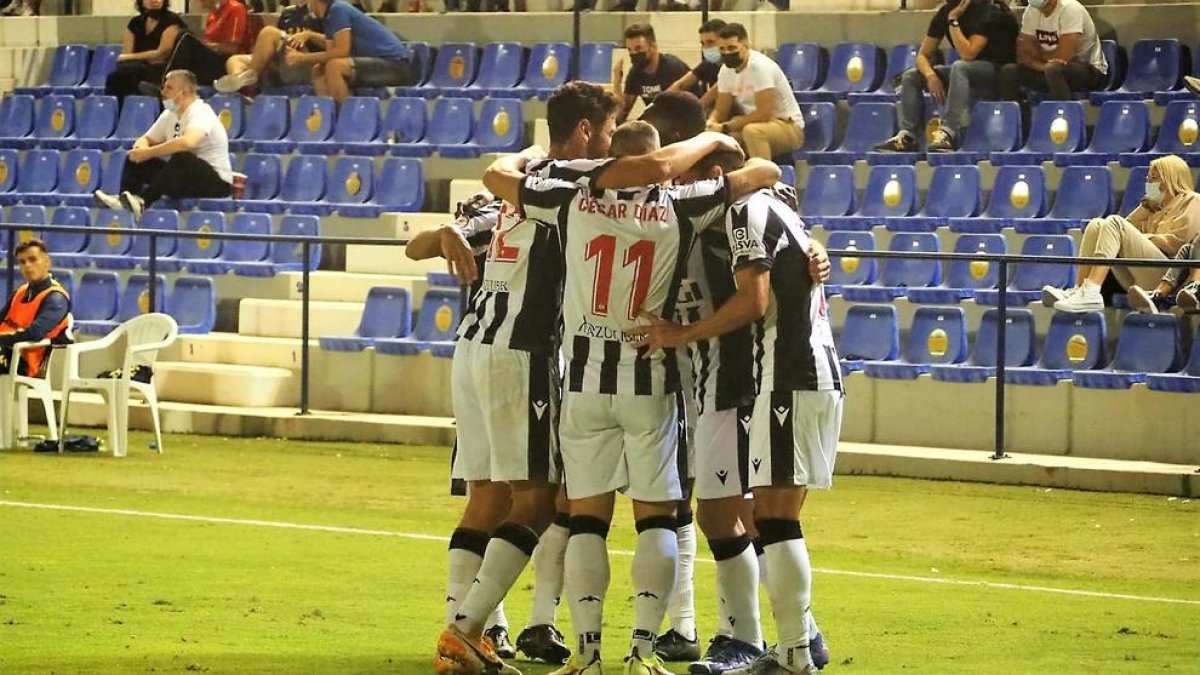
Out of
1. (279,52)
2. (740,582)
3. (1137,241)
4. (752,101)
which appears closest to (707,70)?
(752,101)

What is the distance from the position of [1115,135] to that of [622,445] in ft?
34.3

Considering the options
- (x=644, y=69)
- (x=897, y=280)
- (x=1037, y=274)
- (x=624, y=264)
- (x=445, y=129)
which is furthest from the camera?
(x=445, y=129)

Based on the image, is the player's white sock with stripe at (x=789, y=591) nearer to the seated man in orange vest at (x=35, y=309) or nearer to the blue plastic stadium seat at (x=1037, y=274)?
the blue plastic stadium seat at (x=1037, y=274)

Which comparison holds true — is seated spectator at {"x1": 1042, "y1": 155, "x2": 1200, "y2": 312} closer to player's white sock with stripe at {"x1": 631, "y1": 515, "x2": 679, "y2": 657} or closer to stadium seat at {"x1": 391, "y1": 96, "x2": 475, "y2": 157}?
stadium seat at {"x1": 391, "y1": 96, "x2": 475, "y2": 157}

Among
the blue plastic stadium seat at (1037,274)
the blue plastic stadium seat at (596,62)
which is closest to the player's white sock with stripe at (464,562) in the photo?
the blue plastic stadium seat at (1037,274)

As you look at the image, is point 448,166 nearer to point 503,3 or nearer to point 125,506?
point 503,3

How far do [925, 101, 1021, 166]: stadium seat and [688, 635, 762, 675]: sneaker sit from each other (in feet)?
33.3

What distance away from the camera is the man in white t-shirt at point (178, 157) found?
2030 centimetres

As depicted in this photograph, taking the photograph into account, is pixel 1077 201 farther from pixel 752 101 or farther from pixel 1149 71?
pixel 752 101

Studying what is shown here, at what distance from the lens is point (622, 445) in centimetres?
764

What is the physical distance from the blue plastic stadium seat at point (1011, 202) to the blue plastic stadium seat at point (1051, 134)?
40cm

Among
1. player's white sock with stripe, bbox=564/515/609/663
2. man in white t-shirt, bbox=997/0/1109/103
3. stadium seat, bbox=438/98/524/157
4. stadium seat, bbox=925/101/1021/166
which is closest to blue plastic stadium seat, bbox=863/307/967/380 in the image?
stadium seat, bbox=925/101/1021/166

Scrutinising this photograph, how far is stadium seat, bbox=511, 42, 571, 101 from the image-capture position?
20.9 m

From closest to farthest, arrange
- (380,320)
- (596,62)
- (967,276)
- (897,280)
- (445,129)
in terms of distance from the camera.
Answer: (967,276) → (897,280) → (380,320) → (445,129) → (596,62)
